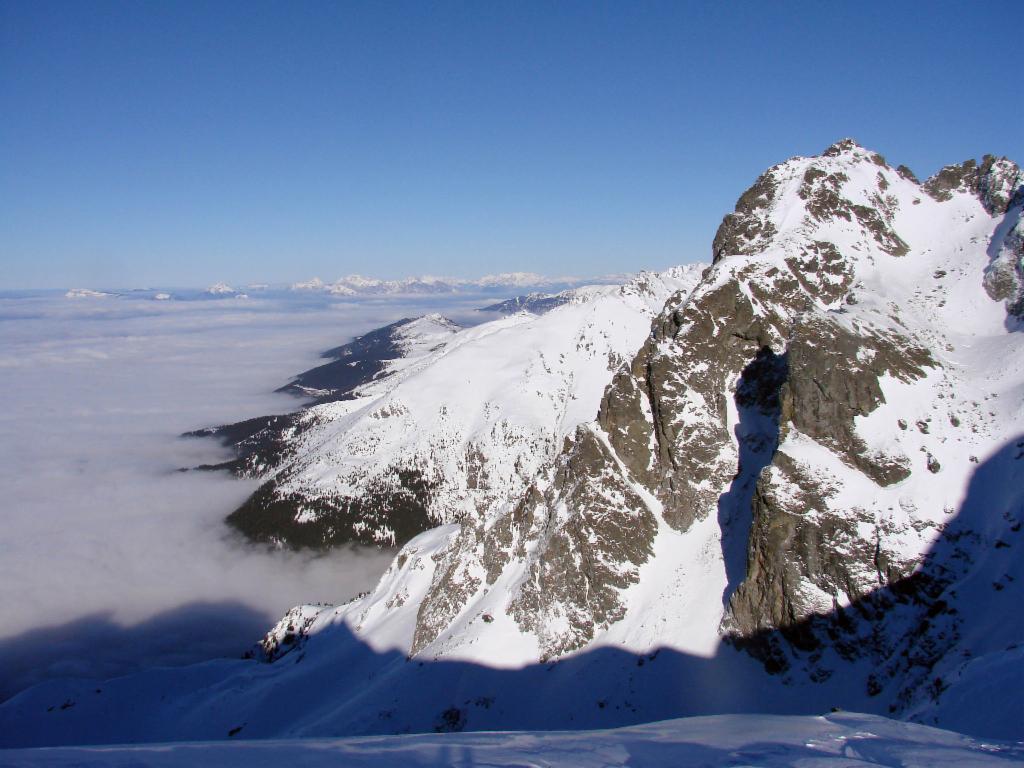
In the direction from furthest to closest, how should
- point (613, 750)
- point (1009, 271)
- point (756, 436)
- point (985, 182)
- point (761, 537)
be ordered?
point (985, 182), point (1009, 271), point (756, 436), point (761, 537), point (613, 750)

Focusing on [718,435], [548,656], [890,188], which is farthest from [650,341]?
[890,188]

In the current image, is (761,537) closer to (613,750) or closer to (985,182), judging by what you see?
(613,750)

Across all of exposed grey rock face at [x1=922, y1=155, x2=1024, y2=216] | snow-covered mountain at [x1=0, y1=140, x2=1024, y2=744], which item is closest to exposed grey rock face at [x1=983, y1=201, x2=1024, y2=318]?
snow-covered mountain at [x1=0, y1=140, x2=1024, y2=744]

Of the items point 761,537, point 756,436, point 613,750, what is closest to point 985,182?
point 756,436

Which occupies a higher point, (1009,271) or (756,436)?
(1009,271)

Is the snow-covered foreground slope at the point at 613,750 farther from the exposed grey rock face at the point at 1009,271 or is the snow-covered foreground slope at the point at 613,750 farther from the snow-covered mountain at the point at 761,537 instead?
the exposed grey rock face at the point at 1009,271

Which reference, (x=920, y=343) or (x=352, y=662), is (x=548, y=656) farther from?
(x=920, y=343)
